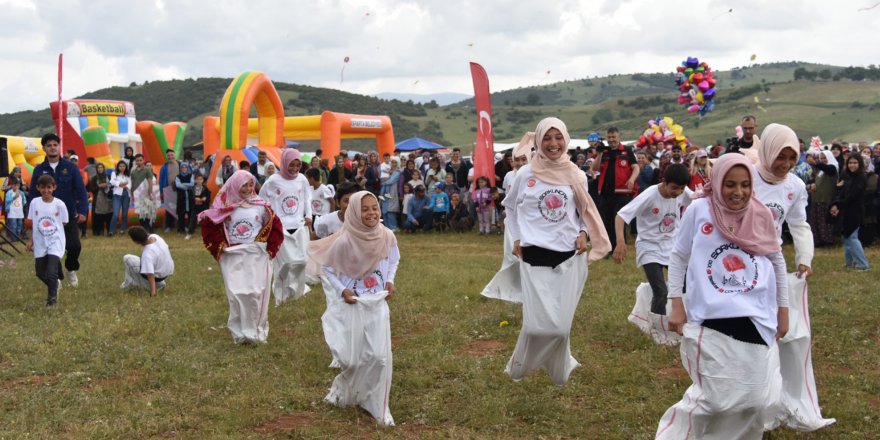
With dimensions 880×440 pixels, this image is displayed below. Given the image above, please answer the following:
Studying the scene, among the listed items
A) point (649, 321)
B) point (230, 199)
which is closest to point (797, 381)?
point (649, 321)

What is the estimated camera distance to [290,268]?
10.8 metres

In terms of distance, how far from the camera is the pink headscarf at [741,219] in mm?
4535

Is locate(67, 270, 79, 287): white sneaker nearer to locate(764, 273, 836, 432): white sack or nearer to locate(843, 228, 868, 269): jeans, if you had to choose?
locate(764, 273, 836, 432): white sack

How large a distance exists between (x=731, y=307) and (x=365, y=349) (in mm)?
2593

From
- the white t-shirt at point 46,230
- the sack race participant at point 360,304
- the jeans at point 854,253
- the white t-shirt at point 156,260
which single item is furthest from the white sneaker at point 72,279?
the jeans at point 854,253

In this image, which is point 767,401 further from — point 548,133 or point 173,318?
point 173,318

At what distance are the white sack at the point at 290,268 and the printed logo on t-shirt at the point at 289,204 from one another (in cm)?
25

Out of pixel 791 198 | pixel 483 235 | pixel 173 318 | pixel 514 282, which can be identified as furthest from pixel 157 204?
pixel 791 198

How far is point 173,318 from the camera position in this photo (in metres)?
9.91

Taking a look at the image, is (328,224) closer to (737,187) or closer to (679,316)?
(679,316)

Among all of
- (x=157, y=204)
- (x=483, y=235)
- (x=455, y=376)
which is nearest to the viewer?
(x=455, y=376)

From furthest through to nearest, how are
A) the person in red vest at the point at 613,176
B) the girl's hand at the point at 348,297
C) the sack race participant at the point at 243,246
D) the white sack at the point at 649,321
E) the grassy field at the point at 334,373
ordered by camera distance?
the person in red vest at the point at 613,176 → the sack race participant at the point at 243,246 → the white sack at the point at 649,321 → the girl's hand at the point at 348,297 → the grassy field at the point at 334,373

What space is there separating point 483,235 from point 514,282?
915 cm

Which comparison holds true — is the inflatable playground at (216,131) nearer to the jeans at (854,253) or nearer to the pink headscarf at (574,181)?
the jeans at (854,253)
